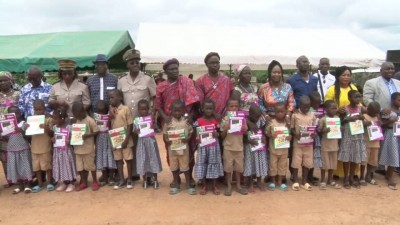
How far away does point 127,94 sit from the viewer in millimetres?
4984

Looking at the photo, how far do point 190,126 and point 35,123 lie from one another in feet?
7.05

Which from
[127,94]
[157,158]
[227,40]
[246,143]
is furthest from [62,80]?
[227,40]

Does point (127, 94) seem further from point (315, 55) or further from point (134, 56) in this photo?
point (315, 55)

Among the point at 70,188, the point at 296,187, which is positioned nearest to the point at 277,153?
the point at 296,187

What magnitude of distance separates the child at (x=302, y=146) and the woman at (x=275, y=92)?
140mm

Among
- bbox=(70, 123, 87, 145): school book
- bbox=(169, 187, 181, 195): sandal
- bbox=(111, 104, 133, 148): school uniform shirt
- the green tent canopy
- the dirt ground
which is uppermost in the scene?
the green tent canopy

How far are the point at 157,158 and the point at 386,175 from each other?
364 centimetres

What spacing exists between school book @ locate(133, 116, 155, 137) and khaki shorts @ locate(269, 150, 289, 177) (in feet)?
5.84

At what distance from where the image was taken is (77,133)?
15.7 feet

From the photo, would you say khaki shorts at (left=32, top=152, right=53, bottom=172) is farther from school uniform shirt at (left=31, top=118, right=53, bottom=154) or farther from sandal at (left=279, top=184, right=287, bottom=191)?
sandal at (left=279, top=184, right=287, bottom=191)

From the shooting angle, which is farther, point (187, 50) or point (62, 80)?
point (187, 50)

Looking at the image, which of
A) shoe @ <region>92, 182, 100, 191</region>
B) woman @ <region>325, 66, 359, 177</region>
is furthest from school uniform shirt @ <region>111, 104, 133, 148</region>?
woman @ <region>325, 66, 359, 177</region>

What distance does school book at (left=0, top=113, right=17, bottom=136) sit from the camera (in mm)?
4805

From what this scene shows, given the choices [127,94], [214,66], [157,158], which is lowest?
[157,158]
